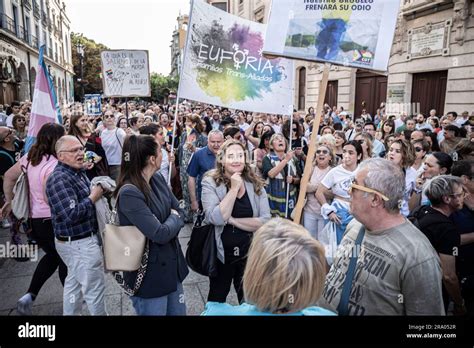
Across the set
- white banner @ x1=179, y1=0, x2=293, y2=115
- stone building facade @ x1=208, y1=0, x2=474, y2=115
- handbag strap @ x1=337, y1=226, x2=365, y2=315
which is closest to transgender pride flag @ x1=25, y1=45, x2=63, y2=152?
white banner @ x1=179, y1=0, x2=293, y2=115

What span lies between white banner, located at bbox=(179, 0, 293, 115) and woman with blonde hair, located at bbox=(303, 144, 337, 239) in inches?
31.8

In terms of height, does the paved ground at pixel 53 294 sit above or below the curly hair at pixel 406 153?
below

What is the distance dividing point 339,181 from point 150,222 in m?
2.37

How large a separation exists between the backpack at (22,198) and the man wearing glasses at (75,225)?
0.66 meters

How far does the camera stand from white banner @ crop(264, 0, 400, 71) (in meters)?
2.72

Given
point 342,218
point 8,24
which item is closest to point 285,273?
point 342,218

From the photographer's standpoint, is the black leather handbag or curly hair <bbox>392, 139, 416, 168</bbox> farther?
curly hair <bbox>392, 139, 416, 168</bbox>

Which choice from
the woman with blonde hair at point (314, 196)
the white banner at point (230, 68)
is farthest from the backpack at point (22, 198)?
the woman with blonde hair at point (314, 196)

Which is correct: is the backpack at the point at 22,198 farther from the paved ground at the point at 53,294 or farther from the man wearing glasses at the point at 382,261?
the man wearing glasses at the point at 382,261

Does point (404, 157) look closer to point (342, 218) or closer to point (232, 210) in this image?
point (342, 218)

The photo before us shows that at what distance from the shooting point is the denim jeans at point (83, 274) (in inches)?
106

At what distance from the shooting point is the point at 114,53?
Result: 22.3 feet

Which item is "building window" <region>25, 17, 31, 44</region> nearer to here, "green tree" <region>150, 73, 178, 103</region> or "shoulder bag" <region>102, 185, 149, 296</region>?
"shoulder bag" <region>102, 185, 149, 296</region>
